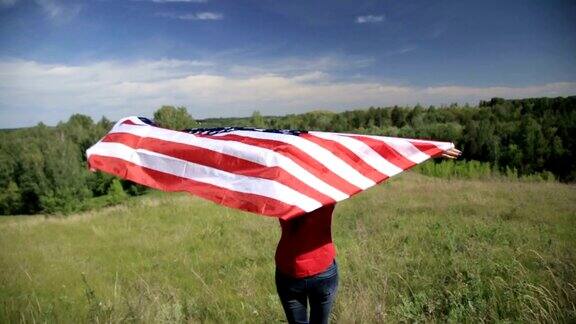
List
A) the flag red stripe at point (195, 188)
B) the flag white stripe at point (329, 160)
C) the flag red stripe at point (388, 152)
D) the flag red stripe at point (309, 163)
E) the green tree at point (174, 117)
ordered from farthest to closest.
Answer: the green tree at point (174, 117), the flag red stripe at point (388, 152), the flag white stripe at point (329, 160), the flag red stripe at point (309, 163), the flag red stripe at point (195, 188)

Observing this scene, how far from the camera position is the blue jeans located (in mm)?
3002

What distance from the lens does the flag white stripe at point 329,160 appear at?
2967 mm

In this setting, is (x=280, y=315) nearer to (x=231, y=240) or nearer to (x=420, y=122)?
(x=231, y=240)

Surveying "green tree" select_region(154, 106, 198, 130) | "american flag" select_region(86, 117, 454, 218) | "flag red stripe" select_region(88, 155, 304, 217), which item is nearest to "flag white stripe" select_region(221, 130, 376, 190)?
"american flag" select_region(86, 117, 454, 218)

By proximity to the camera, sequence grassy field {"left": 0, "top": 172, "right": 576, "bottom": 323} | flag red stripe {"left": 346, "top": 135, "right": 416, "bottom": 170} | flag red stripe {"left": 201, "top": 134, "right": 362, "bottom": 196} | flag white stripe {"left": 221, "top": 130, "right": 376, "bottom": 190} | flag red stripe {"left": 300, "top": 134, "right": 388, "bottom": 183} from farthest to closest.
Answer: grassy field {"left": 0, "top": 172, "right": 576, "bottom": 323}
flag red stripe {"left": 346, "top": 135, "right": 416, "bottom": 170}
flag red stripe {"left": 300, "top": 134, "right": 388, "bottom": 183}
flag white stripe {"left": 221, "top": 130, "right": 376, "bottom": 190}
flag red stripe {"left": 201, "top": 134, "right": 362, "bottom": 196}

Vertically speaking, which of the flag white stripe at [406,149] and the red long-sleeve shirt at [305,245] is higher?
the flag white stripe at [406,149]

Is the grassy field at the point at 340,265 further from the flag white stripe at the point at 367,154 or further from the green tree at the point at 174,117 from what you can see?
the green tree at the point at 174,117

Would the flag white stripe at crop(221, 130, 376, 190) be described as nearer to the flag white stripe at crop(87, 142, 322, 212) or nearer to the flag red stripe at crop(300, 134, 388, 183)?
the flag red stripe at crop(300, 134, 388, 183)

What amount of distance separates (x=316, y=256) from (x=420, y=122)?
75.4 m

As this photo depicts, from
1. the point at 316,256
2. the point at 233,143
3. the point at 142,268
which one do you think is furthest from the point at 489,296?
the point at 142,268

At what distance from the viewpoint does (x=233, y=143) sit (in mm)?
3041

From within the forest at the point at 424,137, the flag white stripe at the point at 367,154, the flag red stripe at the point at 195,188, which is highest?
the flag white stripe at the point at 367,154

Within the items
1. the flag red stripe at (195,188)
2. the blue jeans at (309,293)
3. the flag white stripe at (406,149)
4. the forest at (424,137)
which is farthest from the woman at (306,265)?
the forest at (424,137)

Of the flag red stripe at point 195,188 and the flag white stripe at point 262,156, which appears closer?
the flag red stripe at point 195,188
